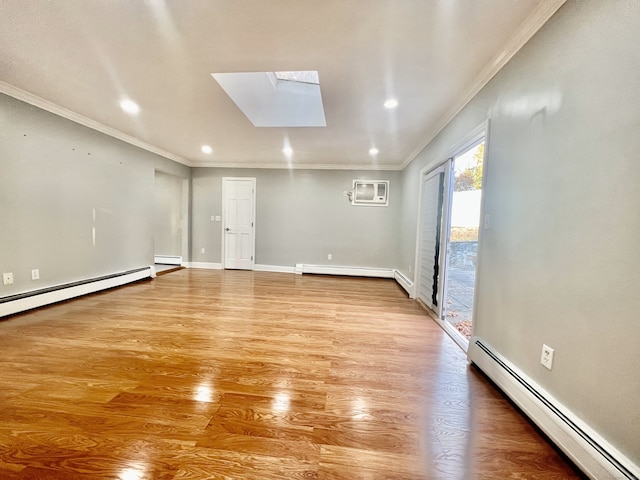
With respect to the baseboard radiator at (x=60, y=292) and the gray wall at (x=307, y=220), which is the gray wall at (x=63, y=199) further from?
the gray wall at (x=307, y=220)

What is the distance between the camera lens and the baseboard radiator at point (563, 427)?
1.00 meters

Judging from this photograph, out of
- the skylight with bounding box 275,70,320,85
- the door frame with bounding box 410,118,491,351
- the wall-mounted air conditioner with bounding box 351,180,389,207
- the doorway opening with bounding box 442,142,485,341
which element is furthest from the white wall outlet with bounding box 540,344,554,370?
the wall-mounted air conditioner with bounding box 351,180,389,207

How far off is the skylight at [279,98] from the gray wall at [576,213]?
192cm

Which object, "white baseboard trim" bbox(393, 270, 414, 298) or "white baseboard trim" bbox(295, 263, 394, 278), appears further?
"white baseboard trim" bbox(295, 263, 394, 278)

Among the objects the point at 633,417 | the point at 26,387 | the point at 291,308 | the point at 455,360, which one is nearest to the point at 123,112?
the point at 26,387

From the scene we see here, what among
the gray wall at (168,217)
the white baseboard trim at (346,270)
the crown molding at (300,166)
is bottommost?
the white baseboard trim at (346,270)

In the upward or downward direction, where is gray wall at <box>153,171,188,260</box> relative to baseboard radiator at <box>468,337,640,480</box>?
upward

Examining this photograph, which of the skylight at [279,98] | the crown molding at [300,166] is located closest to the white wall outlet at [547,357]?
the skylight at [279,98]

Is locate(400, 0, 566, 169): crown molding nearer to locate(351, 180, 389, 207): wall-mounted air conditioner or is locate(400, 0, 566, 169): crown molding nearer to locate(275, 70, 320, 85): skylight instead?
locate(275, 70, 320, 85): skylight

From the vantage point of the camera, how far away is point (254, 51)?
6.25ft

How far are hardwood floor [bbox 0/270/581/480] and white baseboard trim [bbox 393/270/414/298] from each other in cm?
125

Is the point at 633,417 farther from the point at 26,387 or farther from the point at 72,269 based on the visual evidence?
the point at 72,269

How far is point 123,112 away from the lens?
311 centimetres

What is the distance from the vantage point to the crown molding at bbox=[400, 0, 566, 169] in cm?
141
